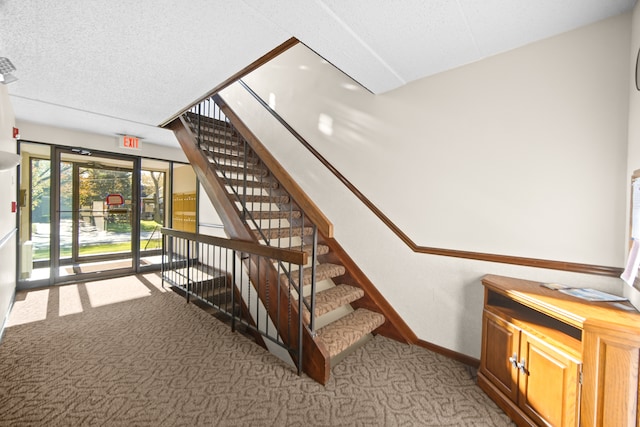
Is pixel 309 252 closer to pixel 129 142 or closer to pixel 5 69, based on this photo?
pixel 5 69

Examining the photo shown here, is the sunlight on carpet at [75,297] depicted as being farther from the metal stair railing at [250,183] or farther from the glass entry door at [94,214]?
the metal stair railing at [250,183]

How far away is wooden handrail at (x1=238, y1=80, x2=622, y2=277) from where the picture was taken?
1.80m

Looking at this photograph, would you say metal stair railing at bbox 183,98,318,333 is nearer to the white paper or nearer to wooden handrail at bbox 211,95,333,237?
wooden handrail at bbox 211,95,333,237

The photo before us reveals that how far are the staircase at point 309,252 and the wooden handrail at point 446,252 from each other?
58 centimetres

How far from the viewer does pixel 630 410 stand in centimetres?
119

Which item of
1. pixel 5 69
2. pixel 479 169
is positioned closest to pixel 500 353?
pixel 479 169

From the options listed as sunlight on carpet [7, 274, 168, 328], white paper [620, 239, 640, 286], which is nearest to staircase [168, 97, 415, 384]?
white paper [620, 239, 640, 286]

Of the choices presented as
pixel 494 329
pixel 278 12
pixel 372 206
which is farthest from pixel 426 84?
pixel 494 329

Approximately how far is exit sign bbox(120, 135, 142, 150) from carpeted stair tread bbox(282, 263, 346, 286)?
13.1 feet

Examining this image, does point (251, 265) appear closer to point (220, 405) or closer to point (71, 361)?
point (220, 405)

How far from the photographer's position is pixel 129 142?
4691 millimetres

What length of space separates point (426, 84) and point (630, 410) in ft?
8.15

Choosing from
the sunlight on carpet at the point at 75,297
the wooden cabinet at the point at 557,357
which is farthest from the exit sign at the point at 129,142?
the wooden cabinet at the point at 557,357

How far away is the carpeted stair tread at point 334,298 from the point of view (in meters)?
2.32
